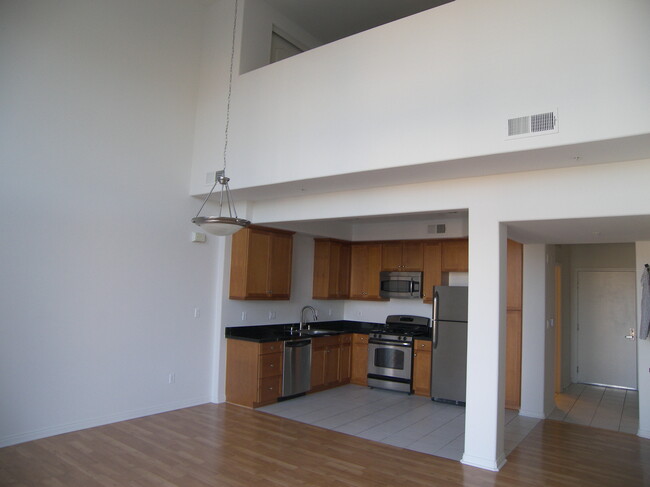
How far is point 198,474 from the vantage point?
11.8 feet

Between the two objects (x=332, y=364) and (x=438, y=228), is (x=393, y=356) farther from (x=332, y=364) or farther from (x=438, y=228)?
(x=438, y=228)

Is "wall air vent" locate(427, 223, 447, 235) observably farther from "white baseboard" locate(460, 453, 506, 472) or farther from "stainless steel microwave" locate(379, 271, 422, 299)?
"white baseboard" locate(460, 453, 506, 472)

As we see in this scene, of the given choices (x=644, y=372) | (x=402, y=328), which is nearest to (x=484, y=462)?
(x=644, y=372)

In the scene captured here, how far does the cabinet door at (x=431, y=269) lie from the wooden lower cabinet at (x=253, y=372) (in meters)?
2.46

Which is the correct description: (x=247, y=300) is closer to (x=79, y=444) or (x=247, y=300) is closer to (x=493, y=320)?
(x=79, y=444)

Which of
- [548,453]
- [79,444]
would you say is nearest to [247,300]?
[79,444]

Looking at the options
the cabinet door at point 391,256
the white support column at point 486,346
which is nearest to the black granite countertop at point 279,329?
the cabinet door at point 391,256

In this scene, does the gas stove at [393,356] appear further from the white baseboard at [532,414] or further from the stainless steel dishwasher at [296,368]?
the white baseboard at [532,414]

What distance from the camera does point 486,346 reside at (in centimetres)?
398

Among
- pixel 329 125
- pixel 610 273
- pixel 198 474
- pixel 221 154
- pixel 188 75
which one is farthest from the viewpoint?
pixel 610 273

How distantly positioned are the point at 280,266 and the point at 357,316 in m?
2.17

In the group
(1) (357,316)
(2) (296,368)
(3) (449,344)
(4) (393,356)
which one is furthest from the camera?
(1) (357,316)

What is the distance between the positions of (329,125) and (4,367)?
362 centimetres

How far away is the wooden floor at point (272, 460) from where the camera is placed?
139 inches
